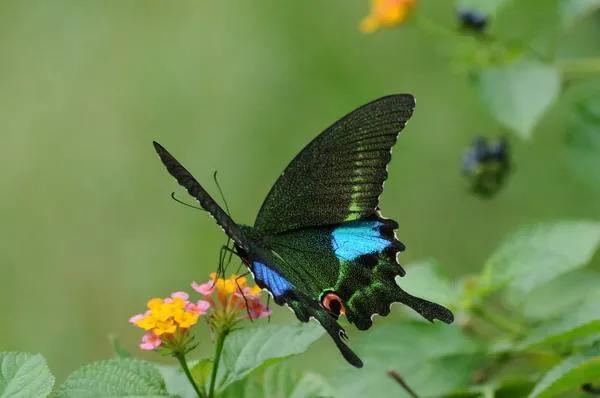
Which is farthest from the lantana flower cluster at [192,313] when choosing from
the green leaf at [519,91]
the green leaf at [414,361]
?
the green leaf at [519,91]

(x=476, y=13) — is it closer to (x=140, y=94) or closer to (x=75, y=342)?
(x=75, y=342)

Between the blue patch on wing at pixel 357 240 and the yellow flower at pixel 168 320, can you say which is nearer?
the yellow flower at pixel 168 320

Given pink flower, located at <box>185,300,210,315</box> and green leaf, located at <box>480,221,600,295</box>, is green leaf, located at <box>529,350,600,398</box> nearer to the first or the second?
green leaf, located at <box>480,221,600,295</box>

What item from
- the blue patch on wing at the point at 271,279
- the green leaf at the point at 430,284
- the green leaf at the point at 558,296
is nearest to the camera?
the blue patch on wing at the point at 271,279

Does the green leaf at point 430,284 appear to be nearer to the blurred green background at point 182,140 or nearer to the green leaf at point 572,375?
the green leaf at point 572,375

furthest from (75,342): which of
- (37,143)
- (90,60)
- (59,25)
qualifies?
(59,25)

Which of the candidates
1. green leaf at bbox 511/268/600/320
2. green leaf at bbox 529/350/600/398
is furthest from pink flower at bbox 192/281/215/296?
green leaf at bbox 511/268/600/320
